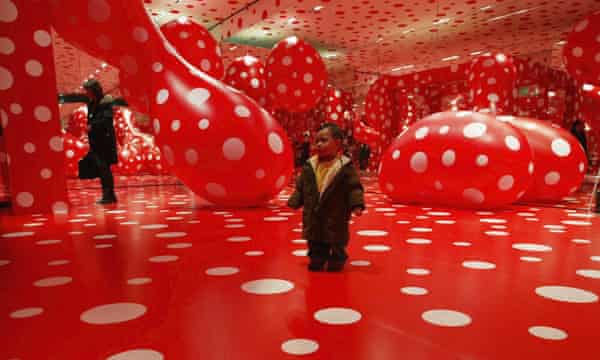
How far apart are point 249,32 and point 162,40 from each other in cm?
520

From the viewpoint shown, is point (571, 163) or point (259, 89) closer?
point (571, 163)

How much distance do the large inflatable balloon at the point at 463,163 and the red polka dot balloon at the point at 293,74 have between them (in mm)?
2086

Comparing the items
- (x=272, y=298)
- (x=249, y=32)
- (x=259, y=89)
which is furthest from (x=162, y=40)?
(x=249, y=32)

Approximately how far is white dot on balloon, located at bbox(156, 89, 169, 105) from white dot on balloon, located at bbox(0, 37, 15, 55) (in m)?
1.07

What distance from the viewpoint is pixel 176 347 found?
969 millimetres

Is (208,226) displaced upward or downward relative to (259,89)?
downward

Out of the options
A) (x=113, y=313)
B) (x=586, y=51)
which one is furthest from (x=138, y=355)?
(x=586, y=51)

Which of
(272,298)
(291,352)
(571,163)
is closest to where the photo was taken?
(291,352)

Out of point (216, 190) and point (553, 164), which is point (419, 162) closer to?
point (553, 164)

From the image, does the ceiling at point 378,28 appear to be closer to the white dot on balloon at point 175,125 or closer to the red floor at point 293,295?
the white dot on balloon at point 175,125

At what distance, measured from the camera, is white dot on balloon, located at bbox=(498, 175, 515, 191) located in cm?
318

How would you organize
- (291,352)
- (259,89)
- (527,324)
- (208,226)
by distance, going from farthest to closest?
(259,89)
(208,226)
(527,324)
(291,352)

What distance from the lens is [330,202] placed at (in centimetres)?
161

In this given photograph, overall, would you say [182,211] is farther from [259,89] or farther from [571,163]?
[571,163]
